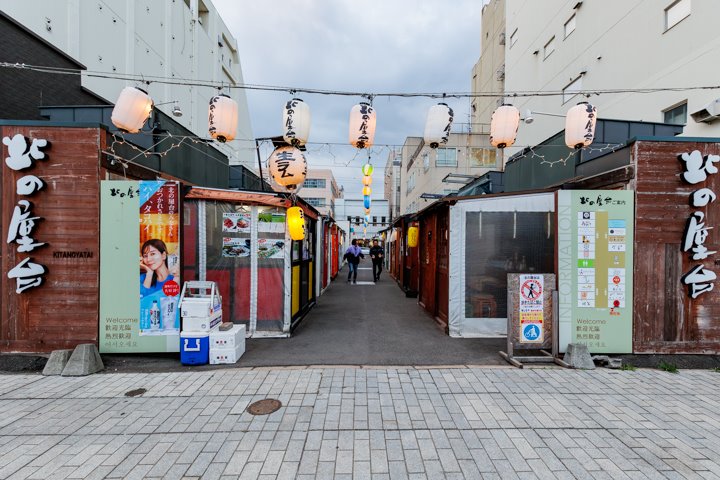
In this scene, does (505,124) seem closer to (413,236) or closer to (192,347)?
(413,236)

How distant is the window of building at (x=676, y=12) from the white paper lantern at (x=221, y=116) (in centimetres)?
1347

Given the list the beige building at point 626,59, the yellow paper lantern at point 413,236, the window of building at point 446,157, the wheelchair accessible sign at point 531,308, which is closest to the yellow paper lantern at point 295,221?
the wheelchair accessible sign at point 531,308

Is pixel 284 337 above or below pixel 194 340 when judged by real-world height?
below

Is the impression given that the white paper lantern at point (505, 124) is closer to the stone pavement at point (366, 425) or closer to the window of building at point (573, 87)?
the stone pavement at point (366, 425)

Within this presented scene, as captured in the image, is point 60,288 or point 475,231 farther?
point 475,231

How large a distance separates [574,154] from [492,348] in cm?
636

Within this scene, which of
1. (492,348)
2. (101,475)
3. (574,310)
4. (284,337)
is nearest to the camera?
(101,475)

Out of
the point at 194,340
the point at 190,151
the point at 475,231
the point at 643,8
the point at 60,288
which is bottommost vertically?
the point at 194,340

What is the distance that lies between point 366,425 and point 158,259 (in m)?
4.67

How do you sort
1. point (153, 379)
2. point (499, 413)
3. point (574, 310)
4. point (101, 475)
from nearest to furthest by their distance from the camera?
point (101, 475), point (499, 413), point (153, 379), point (574, 310)

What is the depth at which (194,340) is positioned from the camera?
5.49 metres

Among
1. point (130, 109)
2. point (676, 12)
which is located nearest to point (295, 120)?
point (130, 109)

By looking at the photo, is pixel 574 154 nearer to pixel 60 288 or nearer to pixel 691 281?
pixel 691 281

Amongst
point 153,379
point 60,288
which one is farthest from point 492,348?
point 60,288
